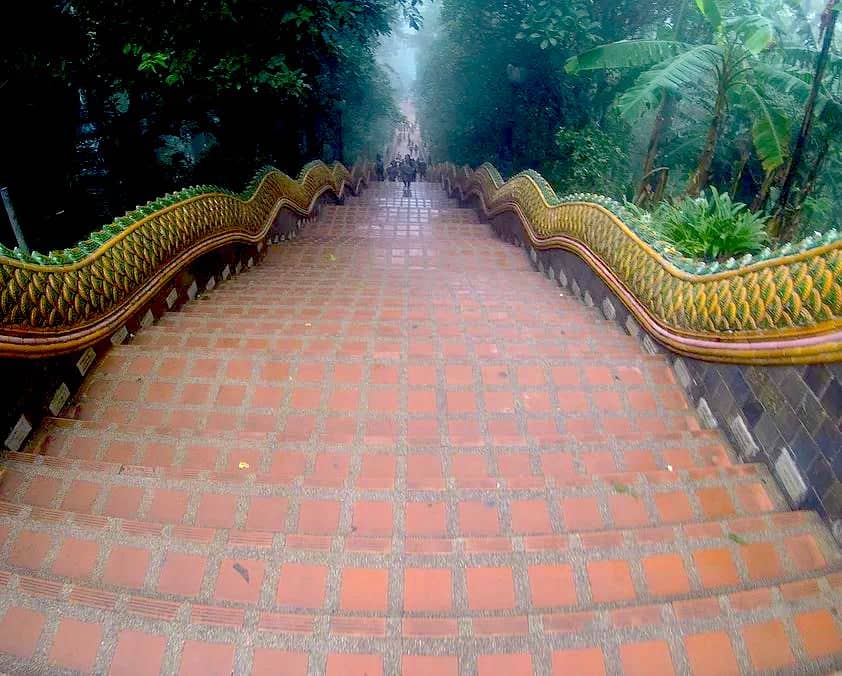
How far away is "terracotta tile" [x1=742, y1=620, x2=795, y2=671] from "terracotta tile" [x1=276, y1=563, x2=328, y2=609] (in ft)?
5.31

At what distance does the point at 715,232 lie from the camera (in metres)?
4.93


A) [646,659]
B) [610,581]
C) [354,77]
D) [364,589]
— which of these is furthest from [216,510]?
[354,77]

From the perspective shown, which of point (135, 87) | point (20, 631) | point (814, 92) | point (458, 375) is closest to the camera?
point (20, 631)

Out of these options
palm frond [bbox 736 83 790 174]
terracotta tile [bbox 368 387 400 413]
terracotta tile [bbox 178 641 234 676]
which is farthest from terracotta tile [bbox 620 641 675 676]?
palm frond [bbox 736 83 790 174]

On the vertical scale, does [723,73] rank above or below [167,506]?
above

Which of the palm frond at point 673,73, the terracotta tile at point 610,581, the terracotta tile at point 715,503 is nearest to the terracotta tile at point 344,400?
the terracotta tile at point 610,581

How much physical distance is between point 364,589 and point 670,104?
1418 centimetres

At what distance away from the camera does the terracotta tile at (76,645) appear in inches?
69.1

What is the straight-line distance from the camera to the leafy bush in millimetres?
4785

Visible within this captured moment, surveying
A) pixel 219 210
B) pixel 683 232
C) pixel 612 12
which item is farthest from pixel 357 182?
pixel 683 232

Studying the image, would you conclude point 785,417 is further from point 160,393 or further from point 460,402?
point 160,393

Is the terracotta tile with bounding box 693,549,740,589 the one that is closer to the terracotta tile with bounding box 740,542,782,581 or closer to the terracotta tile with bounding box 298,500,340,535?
the terracotta tile with bounding box 740,542,782,581

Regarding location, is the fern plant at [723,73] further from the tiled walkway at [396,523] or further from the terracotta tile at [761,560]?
the terracotta tile at [761,560]

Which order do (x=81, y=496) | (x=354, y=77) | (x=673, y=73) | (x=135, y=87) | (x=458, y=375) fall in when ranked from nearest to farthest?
1. (x=81, y=496)
2. (x=458, y=375)
3. (x=135, y=87)
4. (x=673, y=73)
5. (x=354, y=77)
